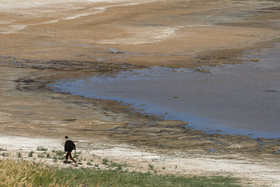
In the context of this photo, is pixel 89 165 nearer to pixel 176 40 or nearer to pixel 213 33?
pixel 176 40

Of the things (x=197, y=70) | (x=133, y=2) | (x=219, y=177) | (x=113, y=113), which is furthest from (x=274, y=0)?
(x=219, y=177)

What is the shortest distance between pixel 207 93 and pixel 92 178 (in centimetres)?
1847

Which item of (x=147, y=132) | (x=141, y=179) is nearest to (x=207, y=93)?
(x=147, y=132)

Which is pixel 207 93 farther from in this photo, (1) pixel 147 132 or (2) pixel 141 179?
(2) pixel 141 179

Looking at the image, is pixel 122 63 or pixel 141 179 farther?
pixel 122 63

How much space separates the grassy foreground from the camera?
8188mm

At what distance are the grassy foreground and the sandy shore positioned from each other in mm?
1417

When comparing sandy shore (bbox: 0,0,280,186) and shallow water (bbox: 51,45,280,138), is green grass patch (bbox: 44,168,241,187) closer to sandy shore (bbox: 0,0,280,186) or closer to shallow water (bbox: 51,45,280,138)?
sandy shore (bbox: 0,0,280,186)

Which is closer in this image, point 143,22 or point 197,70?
point 197,70

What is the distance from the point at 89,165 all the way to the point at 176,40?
3260cm

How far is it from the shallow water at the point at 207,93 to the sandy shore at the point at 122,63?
1.36 m

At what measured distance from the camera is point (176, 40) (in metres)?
47.6

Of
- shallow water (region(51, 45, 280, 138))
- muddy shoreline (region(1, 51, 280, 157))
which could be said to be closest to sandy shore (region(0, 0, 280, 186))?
muddy shoreline (region(1, 51, 280, 157))

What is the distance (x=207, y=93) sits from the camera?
30141 mm
